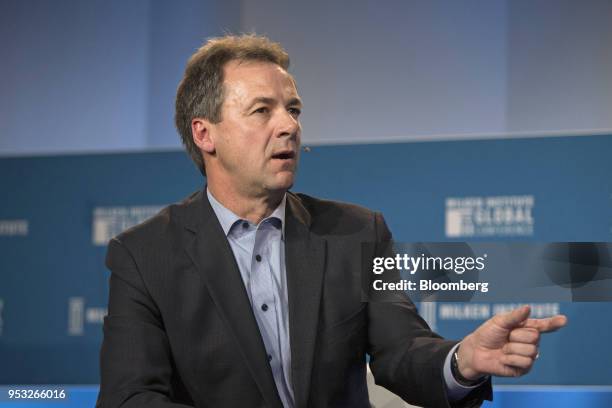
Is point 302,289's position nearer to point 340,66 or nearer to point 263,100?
point 263,100

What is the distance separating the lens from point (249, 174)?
2.03 meters

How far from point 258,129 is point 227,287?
0.39 metres

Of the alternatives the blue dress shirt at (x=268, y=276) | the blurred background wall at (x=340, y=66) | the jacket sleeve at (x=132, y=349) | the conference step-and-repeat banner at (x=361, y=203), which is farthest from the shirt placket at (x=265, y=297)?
the blurred background wall at (x=340, y=66)

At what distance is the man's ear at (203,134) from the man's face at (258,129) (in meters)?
0.02

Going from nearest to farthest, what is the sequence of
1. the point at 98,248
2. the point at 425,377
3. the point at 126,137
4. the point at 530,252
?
the point at 530,252
the point at 425,377
the point at 98,248
the point at 126,137

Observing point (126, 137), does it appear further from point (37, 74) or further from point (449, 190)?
point (449, 190)

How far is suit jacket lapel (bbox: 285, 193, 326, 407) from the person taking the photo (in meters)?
1.89

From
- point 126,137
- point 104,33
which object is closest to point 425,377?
point 126,137

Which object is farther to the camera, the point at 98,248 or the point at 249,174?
the point at 98,248

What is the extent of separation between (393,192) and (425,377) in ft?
4.75

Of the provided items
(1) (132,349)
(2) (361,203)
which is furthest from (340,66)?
(1) (132,349)

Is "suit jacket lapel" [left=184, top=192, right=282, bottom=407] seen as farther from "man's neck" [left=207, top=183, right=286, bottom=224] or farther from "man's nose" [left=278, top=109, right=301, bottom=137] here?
"man's nose" [left=278, top=109, right=301, bottom=137]

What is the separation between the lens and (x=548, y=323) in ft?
5.00

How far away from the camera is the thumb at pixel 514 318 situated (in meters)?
1.53
